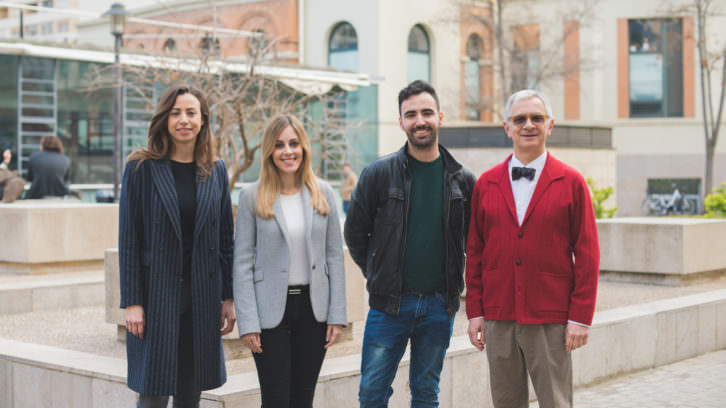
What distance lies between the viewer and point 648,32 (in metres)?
36.4

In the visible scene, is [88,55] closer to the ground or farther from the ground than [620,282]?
farther from the ground

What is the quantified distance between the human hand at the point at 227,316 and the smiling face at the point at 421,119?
4.12 ft

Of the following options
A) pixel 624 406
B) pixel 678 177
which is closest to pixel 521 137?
pixel 624 406

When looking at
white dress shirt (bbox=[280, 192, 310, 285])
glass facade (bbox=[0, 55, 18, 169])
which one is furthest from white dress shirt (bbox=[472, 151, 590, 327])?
glass facade (bbox=[0, 55, 18, 169])

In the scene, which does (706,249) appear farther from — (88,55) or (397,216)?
(88,55)

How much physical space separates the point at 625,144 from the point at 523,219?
3257cm

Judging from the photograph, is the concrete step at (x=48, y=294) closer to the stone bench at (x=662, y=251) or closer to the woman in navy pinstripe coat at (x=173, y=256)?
the woman in navy pinstripe coat at (x=173, y=256)

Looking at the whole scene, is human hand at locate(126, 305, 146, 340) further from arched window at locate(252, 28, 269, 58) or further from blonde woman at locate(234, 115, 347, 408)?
arched window at locate(252, 28, 269, 58)

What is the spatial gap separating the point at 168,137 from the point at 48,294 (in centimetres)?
645

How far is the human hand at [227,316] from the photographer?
5023 millimetres

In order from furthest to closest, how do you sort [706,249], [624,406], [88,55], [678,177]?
[678,177] < [88,55] < [706,249] < [624,406]

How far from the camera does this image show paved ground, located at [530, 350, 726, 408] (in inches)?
309

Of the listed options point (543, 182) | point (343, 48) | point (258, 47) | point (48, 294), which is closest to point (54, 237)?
point (48, 294)

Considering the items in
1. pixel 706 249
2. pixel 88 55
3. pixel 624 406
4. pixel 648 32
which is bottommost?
pixel 624 406
